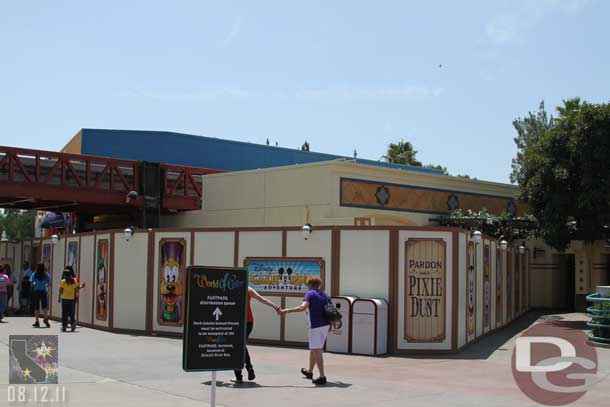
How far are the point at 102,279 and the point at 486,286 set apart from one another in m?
10.1

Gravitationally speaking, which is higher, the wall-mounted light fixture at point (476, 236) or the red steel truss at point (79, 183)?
the red steel truss at point (79, 183)

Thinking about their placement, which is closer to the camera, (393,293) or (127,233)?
(393,293)

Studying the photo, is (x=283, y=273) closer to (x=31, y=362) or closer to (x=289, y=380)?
(x=289, y=380)

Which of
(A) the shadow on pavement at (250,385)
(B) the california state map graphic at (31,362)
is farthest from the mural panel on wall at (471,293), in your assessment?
(B) the california state map graphic at (31,362)

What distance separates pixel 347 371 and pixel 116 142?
89.4 feet

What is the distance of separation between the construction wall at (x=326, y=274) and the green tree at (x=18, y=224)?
78.2m

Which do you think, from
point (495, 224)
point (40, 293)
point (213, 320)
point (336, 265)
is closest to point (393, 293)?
point (336, 265)

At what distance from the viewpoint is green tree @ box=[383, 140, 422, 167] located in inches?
2419

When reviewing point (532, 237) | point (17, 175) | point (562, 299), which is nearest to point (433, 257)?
point (532, 237)

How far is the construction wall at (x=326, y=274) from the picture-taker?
15.9m

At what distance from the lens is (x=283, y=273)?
1709cm

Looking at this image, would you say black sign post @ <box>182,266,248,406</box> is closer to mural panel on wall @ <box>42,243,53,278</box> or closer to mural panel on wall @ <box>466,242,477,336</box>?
mural panel on wall @ <box>466,242,477,336</box>

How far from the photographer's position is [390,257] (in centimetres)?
1590

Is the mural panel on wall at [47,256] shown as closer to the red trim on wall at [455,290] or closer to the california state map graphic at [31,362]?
the california state map graphic at [31,362]
